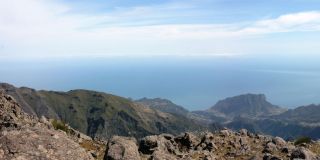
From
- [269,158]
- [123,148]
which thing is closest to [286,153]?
[269,158]

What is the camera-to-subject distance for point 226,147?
5103 centimetres

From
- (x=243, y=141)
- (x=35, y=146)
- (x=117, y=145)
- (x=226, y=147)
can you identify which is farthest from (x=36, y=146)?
(x=243, y=141)

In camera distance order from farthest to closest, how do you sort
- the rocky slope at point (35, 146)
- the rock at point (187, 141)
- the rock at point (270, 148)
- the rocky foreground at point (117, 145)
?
the rock at point (187, 141)
the rock at point (270, 148)
the rocky foreground at point (117, 145)
the rocky slope at point (35, 146)

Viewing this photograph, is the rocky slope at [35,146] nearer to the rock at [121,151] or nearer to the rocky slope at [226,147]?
the rock at [121,151]

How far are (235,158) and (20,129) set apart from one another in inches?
1162

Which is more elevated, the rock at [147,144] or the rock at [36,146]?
the rock at [36,146]

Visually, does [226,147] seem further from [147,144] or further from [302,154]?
[302,154]

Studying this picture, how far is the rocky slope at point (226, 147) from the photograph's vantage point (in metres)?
38.1

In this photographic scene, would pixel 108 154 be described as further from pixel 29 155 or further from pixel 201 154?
pixel 201 154

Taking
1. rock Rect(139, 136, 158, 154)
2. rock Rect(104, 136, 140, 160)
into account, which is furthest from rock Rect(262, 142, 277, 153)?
rock Rect(104, 136, 140, 160)

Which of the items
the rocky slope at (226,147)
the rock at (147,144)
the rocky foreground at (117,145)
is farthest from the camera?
the rock at (147,144)

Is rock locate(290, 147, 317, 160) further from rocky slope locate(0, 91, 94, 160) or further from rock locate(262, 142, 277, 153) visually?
rocky slope locate(0, 91, 94, 160)

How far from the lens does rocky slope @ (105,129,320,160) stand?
38.1 meters

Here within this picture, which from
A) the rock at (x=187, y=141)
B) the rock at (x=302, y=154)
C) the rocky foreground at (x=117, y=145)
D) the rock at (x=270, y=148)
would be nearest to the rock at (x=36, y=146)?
the rocky foreground at (x=117, y=145)
